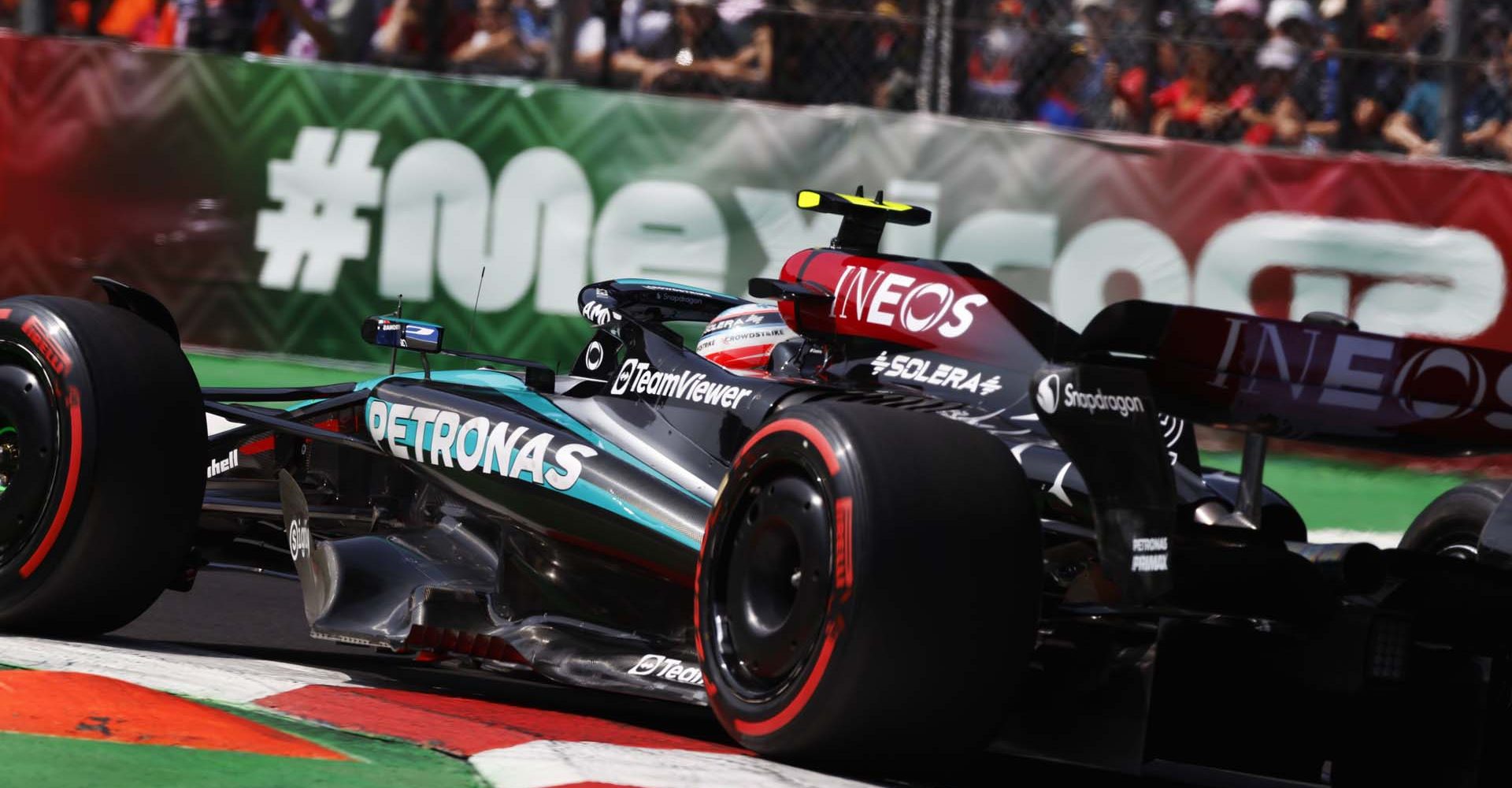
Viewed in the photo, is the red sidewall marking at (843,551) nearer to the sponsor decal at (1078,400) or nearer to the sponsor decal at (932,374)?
the sponsor decal at (1078,400)

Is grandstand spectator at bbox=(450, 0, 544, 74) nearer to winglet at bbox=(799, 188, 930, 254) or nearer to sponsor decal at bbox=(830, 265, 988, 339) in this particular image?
A: winglet at bbox=(799, 188, 930, 254)

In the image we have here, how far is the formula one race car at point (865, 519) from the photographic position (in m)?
3.63

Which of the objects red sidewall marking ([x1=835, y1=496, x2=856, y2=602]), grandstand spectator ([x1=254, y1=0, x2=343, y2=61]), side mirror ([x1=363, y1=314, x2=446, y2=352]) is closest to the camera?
red sidewall marking ([x1=835, y1=496, x2=856, y2=602])

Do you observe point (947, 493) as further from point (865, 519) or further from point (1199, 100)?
point (1199, 100)

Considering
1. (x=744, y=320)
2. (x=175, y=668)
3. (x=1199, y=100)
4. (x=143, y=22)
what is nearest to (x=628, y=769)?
(x=175, y=668)

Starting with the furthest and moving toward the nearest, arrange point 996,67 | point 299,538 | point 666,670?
point 996,67 < point 299,538 < point 666,670

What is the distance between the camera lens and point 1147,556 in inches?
146

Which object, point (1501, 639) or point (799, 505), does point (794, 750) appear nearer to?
point (799, 505)

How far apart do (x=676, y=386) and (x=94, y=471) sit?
59.6 inches

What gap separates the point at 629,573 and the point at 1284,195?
5.46m

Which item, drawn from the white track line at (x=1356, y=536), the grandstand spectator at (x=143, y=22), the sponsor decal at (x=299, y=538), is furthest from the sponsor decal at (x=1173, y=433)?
the grandstand spectator at (x=143, y=22)

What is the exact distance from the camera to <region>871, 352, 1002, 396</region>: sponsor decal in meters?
4.80

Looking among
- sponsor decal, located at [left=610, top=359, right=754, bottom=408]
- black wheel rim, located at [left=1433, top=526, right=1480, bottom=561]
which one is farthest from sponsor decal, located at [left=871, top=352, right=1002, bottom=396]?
black wheel rim, located at [left=1433, top=526, right=1480, bottom=561]

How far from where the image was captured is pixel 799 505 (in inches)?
153
